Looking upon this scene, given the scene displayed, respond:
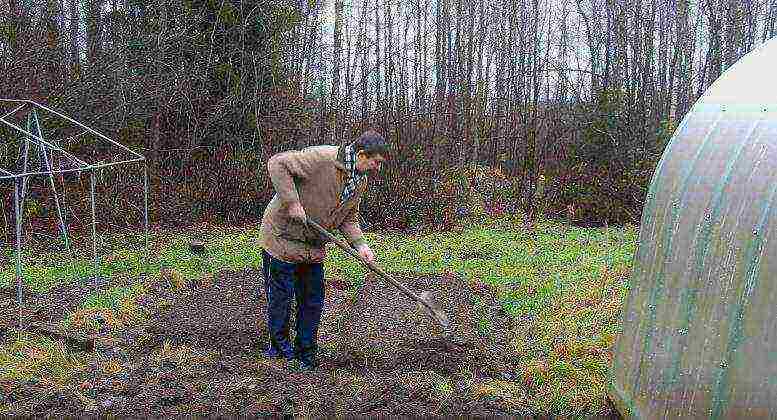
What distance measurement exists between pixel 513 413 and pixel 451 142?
802 centimetres

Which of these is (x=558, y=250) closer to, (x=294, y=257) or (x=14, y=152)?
(x=294, y=257)

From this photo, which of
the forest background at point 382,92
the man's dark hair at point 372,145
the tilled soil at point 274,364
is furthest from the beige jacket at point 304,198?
the forest background at point 382,92

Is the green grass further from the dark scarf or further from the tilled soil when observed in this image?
the dark scarf

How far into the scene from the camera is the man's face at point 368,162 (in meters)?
4.80

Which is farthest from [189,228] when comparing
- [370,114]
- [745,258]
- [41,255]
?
[745,258]

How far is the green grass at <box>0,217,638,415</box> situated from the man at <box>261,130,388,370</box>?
1307mm

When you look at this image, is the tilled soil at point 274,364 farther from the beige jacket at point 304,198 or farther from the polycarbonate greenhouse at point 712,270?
the polycarbonate greenhouse at point 712,270

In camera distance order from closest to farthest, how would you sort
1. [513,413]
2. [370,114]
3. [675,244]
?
[675,244]
[513,413]
[370,114]

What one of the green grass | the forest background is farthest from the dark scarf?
the forest background

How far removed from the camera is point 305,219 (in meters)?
4.89

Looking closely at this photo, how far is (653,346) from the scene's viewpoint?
380 cm

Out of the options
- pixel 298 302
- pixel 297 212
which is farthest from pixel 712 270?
pixel 298 302

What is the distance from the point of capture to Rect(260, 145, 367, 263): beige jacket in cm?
494

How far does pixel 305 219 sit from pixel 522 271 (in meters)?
4.33
